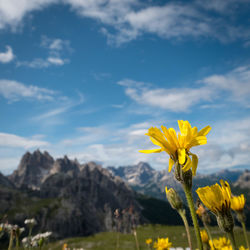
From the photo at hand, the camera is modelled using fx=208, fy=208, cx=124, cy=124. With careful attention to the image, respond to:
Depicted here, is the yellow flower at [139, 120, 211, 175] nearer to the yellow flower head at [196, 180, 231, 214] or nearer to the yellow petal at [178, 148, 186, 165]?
the yellow petal at [178, 148, 186, 165]

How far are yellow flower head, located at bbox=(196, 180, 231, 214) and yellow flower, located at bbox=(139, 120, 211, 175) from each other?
308mm

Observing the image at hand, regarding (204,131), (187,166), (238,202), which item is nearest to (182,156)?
(187,166)

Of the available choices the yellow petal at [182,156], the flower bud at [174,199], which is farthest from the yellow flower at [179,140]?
the flower bud at [174,199]

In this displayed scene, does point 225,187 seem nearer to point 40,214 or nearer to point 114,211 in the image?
point 114,211

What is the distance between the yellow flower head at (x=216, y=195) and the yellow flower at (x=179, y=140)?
31cm

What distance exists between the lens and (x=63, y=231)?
114688 mm

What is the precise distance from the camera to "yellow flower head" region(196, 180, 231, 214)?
2.36m

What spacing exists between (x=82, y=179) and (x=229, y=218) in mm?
207593

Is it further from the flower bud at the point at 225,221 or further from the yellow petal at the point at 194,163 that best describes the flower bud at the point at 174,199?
the yellow petal at the point at 194,163

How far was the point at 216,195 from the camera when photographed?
94.3 inches

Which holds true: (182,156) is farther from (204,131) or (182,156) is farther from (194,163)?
(204,131)

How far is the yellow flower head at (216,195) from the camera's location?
7.73ft

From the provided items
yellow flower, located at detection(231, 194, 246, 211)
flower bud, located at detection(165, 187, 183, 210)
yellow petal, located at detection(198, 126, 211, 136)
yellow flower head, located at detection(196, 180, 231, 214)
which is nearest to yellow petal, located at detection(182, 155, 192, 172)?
yellow flower head, located at detection(196, 180, 231, 214)

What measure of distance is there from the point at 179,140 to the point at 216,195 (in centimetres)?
75
